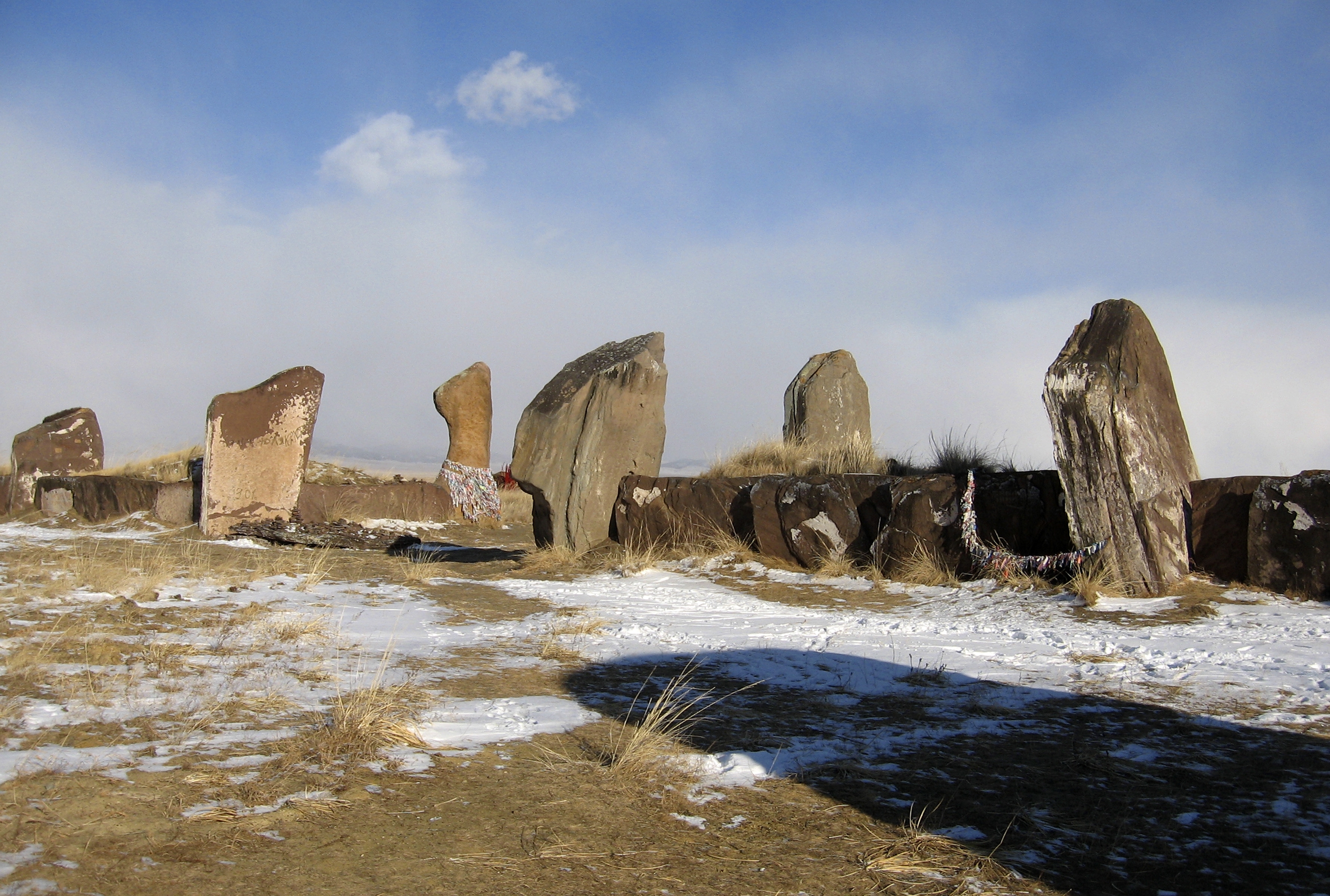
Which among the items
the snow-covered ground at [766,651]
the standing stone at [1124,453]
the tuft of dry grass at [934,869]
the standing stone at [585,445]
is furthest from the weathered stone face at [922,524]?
the tuft of dry grass at [934,869]

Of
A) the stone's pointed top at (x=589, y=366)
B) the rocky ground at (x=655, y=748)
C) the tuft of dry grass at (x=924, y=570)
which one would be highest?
the stone's pointed top at (x=589, y=366)

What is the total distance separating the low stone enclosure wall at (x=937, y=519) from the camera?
5.32m

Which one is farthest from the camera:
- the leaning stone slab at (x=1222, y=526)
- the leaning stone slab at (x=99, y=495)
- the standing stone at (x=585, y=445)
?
the leaning stone slab at (x=99, y=495)

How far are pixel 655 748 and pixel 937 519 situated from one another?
15.2 feet

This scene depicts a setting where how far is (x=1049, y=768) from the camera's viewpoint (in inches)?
108

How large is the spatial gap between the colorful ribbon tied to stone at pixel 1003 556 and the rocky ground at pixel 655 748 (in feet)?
1.71

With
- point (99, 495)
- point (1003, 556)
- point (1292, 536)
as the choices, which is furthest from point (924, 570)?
point (99, 495)

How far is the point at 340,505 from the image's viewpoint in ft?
39.2

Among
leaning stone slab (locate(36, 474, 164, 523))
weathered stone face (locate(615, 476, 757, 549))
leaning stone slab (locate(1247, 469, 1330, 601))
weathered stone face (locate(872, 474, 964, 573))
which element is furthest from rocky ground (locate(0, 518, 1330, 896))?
leaning stone slab (locate(36, 474, 164, 523))

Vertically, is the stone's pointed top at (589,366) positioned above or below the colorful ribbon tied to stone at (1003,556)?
above

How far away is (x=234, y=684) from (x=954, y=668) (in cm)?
294

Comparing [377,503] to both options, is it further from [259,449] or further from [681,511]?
[681,511]

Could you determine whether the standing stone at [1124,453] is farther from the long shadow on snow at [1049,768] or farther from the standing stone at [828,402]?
the standing stone at [828,402]

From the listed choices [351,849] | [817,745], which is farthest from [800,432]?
[351,849]
